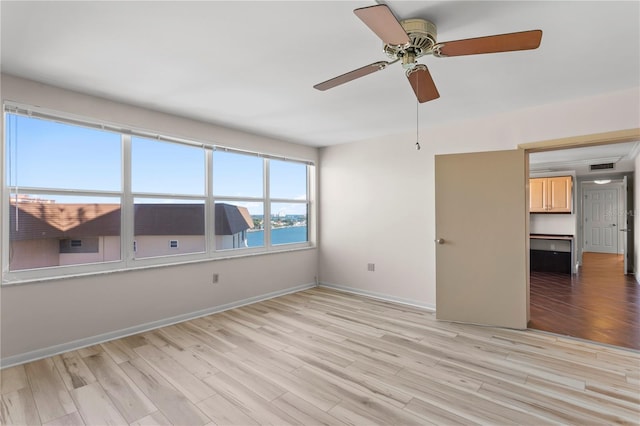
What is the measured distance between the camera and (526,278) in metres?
3.45

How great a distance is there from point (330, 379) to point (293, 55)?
251 centimetres

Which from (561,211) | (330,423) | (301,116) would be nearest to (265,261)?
(301,116)

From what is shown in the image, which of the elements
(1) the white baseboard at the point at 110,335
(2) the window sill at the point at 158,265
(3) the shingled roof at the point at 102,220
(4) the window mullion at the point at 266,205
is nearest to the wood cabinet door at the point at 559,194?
(2) the window sill at the point at 158,265

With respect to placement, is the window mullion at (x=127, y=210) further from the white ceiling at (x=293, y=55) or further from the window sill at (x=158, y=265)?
the white ceiling at (x=293, y=55)

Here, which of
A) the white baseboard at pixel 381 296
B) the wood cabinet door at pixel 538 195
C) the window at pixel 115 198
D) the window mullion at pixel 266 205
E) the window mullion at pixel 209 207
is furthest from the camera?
the wood cabinet door at pixel 538 195

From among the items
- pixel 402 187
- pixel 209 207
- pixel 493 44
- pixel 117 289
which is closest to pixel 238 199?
pixel 209 207

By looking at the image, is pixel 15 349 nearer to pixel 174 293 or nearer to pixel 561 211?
pixel 174 293

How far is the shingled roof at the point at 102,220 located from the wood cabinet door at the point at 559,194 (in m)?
6.71

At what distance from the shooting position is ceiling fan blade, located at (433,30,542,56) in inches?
60.4

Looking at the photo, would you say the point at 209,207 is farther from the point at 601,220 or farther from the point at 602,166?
the point at 601,220

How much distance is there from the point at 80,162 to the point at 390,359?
3.55 m

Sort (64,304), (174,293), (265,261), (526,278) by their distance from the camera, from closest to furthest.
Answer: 1. (64,304)
2. (526,278)
3. (174,293)
4. (265,261)

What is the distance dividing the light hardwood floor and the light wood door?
0.29 meters

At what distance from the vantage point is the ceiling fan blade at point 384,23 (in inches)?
53.5
